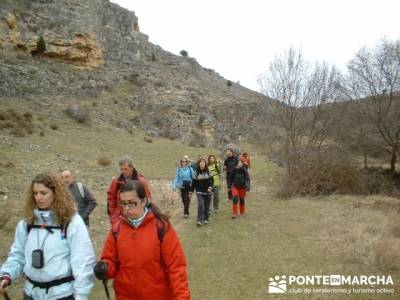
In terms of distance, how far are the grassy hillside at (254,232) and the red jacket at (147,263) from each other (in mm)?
2956

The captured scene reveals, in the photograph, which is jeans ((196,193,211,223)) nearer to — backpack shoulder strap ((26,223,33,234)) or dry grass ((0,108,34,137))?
backpack shoulder strap ((26,223,33,234))

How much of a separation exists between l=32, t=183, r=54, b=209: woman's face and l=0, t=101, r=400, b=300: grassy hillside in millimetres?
3265

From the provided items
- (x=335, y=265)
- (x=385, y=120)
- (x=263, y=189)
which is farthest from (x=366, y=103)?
(x=335, y=265)

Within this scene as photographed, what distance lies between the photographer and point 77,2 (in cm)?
3694

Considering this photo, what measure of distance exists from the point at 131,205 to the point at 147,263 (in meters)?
0.46

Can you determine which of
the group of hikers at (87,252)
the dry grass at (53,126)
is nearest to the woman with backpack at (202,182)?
the group of hikers at (87,252)

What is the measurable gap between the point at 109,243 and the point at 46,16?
116 ft

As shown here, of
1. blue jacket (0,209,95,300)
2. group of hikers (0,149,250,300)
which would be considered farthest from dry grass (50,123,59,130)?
blue jacket (0,209,95,300)

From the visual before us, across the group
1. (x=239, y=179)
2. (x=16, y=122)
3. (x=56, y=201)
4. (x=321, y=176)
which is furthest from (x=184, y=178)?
(x=16, y=122)

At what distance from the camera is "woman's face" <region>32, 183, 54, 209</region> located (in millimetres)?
3055

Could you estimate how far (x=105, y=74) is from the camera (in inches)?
1437

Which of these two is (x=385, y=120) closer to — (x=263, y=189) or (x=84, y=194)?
(x=263, y=189)

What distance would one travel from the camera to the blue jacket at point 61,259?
296cm

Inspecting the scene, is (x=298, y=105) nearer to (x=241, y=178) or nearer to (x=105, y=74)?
(x=241, y=178)
